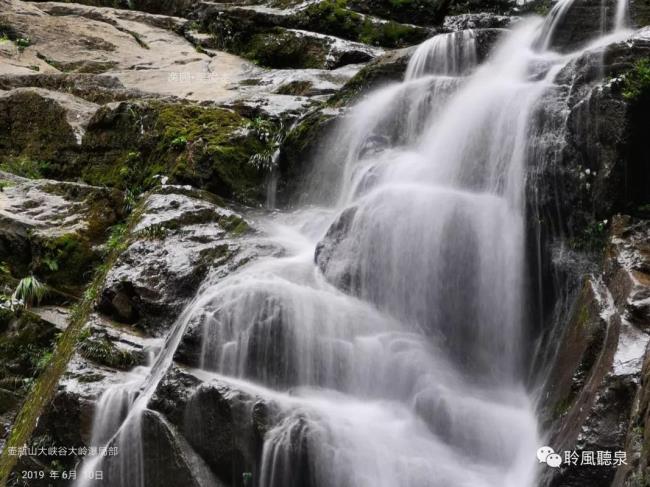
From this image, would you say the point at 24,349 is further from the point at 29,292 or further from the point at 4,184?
the point at 4,184

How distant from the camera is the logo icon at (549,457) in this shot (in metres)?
5.34

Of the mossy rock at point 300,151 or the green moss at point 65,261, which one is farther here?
the mossy rock at point 300,151

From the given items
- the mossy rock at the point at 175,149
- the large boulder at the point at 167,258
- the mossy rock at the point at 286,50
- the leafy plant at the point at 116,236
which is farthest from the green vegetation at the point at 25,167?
the mossy rock at the point at 286,50

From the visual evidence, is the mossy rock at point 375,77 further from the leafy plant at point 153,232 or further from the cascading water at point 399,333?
the leafy plant at point 153,232

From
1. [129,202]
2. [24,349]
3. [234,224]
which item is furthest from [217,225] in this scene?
[24,349]

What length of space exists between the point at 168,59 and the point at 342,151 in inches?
323

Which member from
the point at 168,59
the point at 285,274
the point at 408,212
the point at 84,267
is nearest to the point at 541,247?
the point at 408,212

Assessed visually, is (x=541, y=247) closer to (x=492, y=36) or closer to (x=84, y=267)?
(x=492, y=36)

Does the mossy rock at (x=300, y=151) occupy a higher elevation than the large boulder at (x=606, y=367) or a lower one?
higher

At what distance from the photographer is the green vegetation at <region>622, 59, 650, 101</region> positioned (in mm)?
7273

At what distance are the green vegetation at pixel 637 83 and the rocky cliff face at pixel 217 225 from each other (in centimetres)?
3

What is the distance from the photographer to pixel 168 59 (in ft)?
55.5

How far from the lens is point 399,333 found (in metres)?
7.13

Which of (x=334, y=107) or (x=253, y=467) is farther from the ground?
(x=334, y=107)
